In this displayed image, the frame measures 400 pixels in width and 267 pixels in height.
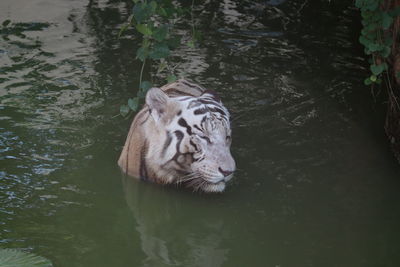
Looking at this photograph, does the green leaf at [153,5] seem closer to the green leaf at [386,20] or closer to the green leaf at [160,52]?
the green leaf at [160,52]

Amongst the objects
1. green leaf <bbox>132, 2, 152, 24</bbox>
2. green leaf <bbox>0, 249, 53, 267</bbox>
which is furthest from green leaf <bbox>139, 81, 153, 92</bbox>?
green leaf <bbox>0, 249, 53, 267</bbox>

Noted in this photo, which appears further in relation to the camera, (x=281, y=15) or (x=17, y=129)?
(x=281, y=15)

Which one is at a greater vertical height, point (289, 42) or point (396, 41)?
point (396, 41)

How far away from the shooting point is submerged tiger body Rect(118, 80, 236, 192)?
13.1 feet

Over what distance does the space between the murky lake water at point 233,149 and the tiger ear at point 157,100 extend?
0.50 m

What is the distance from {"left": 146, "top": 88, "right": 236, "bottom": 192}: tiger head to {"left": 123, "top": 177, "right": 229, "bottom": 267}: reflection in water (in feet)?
0.38

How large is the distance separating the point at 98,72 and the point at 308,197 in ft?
8.39

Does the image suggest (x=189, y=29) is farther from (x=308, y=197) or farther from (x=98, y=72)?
(x=308, y=197)

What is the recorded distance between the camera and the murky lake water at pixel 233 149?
3.66m

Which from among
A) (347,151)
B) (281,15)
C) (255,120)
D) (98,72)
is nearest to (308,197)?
(347,151)

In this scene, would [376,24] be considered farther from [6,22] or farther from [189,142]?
[6,22]

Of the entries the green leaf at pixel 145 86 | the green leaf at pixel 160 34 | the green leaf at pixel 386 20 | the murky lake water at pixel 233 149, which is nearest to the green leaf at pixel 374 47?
the green leaf at pixel 386 20

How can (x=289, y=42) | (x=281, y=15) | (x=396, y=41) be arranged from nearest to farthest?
(x=396, y=41) < (x=289, y=42) < (x=281, y=15)

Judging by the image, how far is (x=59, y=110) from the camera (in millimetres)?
5250
